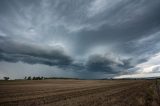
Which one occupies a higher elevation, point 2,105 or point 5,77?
point 5,77

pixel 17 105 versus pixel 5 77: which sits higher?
pixel 5 77

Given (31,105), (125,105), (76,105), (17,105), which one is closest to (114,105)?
(125,105)

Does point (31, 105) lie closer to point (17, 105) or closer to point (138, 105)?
point (17, 105)

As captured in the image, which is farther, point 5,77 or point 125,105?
point 5,77

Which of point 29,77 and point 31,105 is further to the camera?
point 29,77

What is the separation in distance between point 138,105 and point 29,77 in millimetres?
162915

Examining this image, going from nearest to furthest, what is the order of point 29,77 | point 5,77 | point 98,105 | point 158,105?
point 158,105 < point 98,105 < point 5,77 < point 29,77

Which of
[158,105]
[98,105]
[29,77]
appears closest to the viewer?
[158,105]

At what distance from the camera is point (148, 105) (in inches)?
656

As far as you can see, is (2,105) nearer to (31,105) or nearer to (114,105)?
(31,105)

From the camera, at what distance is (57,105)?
18.2m

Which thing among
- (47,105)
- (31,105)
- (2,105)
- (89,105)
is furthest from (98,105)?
(2,105)

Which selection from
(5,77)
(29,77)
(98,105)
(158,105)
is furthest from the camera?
(29,77)

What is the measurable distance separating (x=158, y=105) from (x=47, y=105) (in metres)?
11.0
